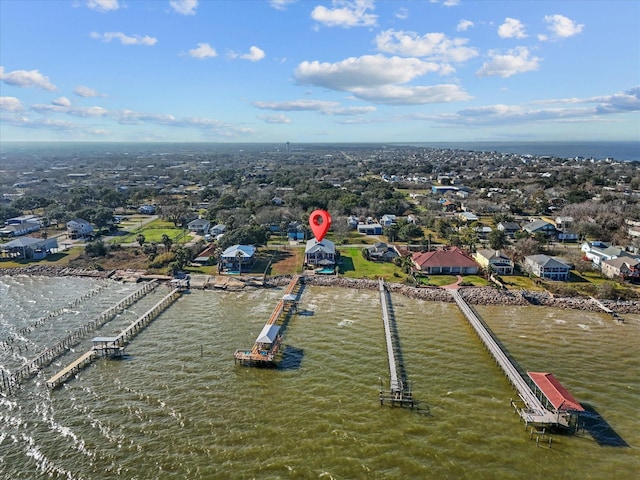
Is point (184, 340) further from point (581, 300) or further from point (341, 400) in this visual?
point (581, 300)

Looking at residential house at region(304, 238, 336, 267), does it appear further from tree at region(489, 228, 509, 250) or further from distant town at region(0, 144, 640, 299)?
tree at region(489, 228, 509, 250)

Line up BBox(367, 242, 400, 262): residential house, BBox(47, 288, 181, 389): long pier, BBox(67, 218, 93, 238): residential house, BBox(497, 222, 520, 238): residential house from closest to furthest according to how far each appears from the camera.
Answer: BBox(47, 288, 181, 389): long pier < BBox(367, 242, 400, 262): residential house < BBox(67, 218, 93, 238): residential house < BBox(497, 222, 520, 238): residential house

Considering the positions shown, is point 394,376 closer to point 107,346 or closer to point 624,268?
point 107,346

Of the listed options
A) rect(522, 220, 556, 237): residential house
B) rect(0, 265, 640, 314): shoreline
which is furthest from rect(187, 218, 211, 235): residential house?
rect(522, 220, 556, 237): residential house

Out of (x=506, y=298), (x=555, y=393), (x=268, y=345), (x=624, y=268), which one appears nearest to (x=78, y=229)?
(x=268, y=345)

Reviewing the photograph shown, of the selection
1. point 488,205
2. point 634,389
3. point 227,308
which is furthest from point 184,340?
point 488,205

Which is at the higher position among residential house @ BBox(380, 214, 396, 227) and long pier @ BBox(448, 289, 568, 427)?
residential house @ BBox(380, 214, 396, 227)
